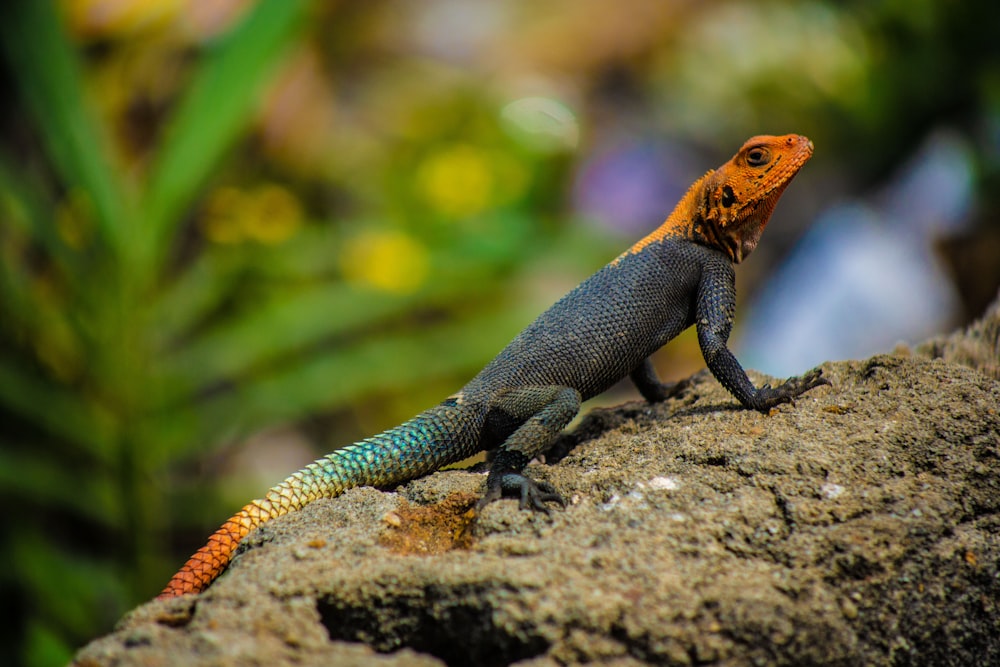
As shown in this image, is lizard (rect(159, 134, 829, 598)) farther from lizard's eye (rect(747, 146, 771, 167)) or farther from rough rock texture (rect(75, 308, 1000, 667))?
rough rock texture (rect(75, 308, 1000, 667))

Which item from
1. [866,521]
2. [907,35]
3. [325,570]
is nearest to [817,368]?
[866,521]

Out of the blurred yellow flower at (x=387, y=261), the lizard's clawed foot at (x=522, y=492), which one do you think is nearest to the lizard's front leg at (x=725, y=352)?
the lizard's clawed foot at (x=522, y=492)

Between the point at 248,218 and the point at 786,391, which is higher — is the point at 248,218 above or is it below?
above

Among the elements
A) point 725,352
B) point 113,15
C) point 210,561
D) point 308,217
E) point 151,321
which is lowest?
point 210,561

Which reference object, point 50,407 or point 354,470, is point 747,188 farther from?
point 50,407

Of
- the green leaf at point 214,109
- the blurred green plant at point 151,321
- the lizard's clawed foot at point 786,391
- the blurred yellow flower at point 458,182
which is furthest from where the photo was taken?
the blurred yellow flower at point 458,182

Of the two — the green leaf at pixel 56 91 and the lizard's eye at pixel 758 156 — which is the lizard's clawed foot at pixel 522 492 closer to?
the lizard's eye at pixel 758 156

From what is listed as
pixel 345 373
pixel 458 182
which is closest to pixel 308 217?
pixel 458 182
